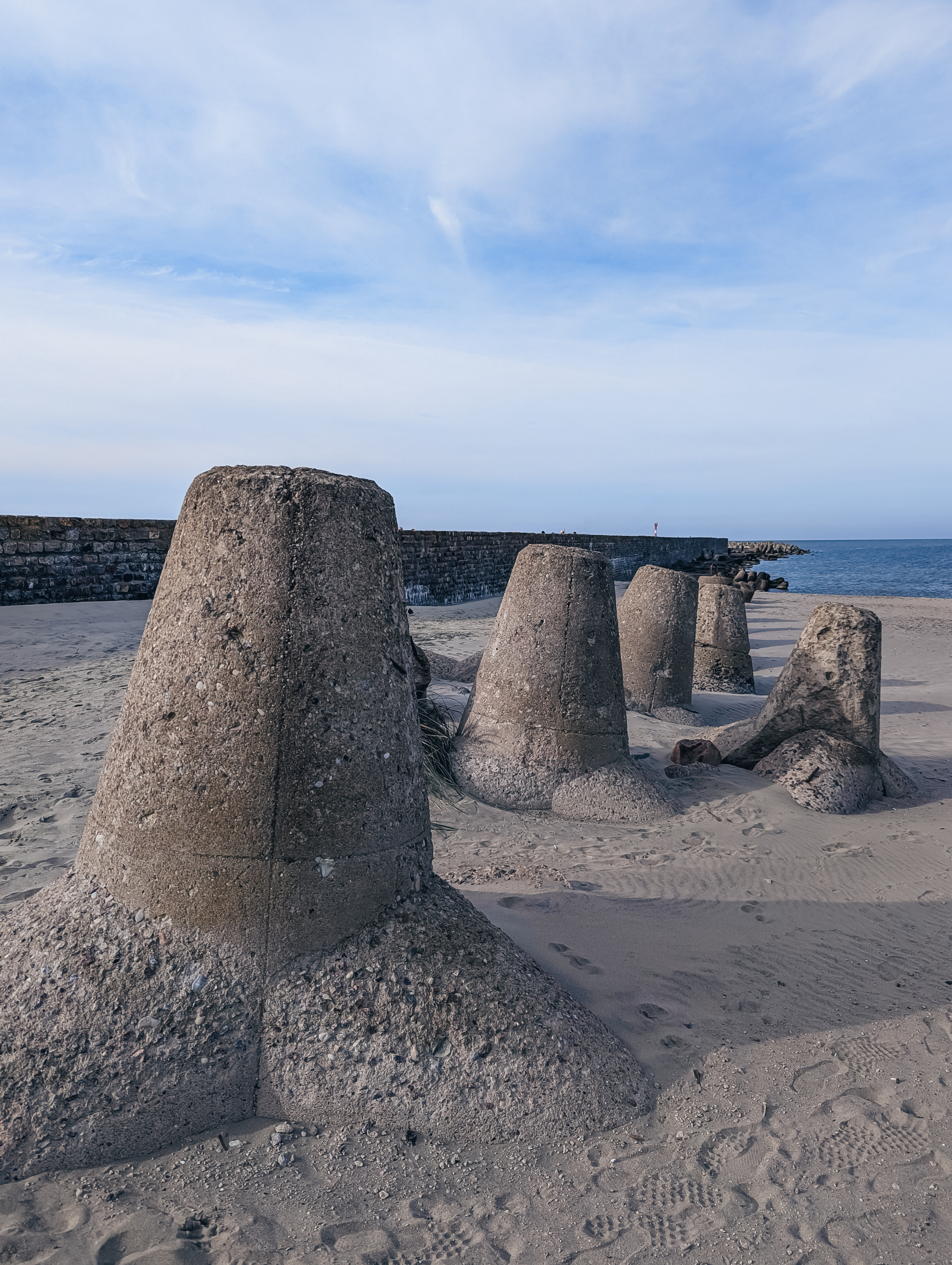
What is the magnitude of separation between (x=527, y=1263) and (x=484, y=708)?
14.1 ft

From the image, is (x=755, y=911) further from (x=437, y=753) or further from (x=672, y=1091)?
(x=437, y=753)

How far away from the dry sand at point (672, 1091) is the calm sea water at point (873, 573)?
26.0 meters

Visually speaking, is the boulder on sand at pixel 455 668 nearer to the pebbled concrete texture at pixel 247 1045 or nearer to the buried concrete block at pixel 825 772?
the buried concrete block at pixel 825 772

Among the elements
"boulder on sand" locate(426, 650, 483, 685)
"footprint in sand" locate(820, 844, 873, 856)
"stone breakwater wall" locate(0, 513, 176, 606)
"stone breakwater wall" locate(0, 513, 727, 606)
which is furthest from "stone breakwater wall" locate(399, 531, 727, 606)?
"footprint in sand" locate(820, 844, 873, 856)

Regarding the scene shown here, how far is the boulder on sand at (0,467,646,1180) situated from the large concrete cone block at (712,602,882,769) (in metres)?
4.80

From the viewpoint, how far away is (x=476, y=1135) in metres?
2.40

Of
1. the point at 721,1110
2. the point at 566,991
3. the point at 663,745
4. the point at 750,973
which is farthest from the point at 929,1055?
the point at 663,745

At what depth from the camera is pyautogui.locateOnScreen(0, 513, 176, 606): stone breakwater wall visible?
1276 centimetres

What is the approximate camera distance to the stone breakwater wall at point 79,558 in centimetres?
1276

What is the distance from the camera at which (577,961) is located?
3.39 metres

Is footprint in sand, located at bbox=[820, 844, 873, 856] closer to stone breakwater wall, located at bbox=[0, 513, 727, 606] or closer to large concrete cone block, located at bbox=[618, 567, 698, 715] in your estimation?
large concrete cone block, located at bbox=[618, 567, 698, 715]

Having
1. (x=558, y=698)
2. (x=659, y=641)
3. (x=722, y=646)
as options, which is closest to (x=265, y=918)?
(x=558, y=698)

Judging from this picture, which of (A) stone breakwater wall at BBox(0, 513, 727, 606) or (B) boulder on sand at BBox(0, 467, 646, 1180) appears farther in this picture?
(A) stone breakwater wall at BBox(0, 513, 727, 606)

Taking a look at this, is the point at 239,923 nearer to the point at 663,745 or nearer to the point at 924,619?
the point at 663,745
